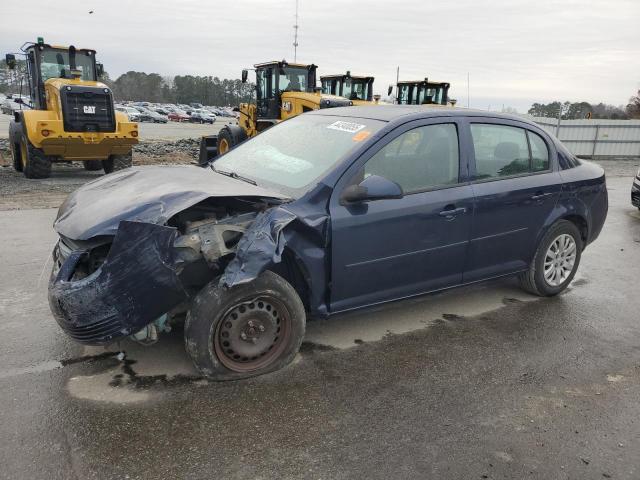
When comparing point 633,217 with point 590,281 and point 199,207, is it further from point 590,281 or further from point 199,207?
point 199,207

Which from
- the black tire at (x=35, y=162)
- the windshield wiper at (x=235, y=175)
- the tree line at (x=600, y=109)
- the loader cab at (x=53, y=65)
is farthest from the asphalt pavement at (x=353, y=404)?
the tree line at (x=600, y=109)

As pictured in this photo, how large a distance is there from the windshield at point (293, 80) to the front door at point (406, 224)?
1116 cm

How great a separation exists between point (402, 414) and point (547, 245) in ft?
8.38

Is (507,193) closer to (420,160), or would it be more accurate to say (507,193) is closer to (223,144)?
(420,160)

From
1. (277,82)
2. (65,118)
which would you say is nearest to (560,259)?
(65,118)

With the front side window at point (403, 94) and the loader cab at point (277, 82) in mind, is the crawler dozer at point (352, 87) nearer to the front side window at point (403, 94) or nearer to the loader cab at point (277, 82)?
the front side window at point (403, 94)

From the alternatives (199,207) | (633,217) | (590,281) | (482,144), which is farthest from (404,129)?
(633,217)

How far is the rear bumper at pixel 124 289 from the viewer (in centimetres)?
290

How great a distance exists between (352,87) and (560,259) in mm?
13786

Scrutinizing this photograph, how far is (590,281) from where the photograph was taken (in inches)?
222

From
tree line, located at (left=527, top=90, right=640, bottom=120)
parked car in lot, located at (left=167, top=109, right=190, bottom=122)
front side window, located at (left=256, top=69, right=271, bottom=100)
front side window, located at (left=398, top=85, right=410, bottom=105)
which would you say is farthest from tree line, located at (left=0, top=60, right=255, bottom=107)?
front side window, located at (left=256, top=69, right=271, bottom=100)

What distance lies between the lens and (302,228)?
11.1ft

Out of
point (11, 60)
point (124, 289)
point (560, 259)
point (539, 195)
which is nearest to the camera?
point (124, 289)

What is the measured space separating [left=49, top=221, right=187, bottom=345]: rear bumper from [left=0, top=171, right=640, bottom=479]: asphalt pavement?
0.48 meters
